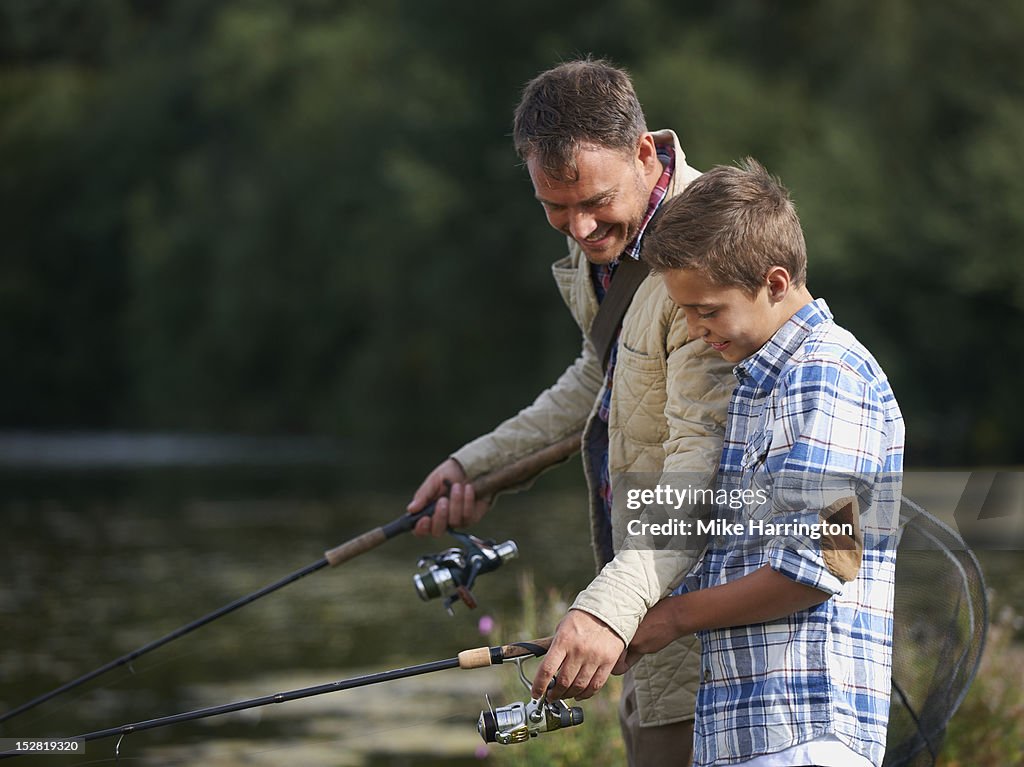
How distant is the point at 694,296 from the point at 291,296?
3218cm

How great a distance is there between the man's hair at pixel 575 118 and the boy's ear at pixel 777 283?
1.84 ft

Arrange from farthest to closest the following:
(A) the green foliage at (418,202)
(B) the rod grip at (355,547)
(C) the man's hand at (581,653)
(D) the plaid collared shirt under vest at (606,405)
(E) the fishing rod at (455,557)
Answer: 1. (A) the green foliage at (418,202)
2. (B) the rod grip at (355,547)
3. (E) the fishing rod at (455,557)
4. (D) the plaid collared shirt under vest at (606,405)
5. (C) the man's hand at (581,653)

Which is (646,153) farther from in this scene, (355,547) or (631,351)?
(355,547)

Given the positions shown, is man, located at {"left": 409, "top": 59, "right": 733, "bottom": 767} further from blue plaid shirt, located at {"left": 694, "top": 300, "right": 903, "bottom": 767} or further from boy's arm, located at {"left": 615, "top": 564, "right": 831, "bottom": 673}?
blue plaid shirt, located at {"left": 694, "top": 300, "right": 903, "bottom": 767}

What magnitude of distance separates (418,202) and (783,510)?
83.4 feet

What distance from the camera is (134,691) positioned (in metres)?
7.54

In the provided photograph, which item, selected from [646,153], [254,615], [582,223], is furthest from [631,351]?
[254,615]

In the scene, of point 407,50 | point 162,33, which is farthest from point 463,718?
point 162,33

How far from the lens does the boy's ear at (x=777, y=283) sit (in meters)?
2.42

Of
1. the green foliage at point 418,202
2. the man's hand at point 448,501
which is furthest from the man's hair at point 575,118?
the green foliage at point 418,202

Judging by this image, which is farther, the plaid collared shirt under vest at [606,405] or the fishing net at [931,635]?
the plaid collared shirt under vest at [606,405]

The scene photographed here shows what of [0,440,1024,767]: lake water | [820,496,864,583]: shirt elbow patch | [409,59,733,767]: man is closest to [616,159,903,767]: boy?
[820,496,864,583]: shirt elbow patch

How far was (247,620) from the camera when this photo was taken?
9883mm

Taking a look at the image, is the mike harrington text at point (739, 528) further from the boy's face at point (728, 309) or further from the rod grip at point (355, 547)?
the rod grip at point (355, 547)
